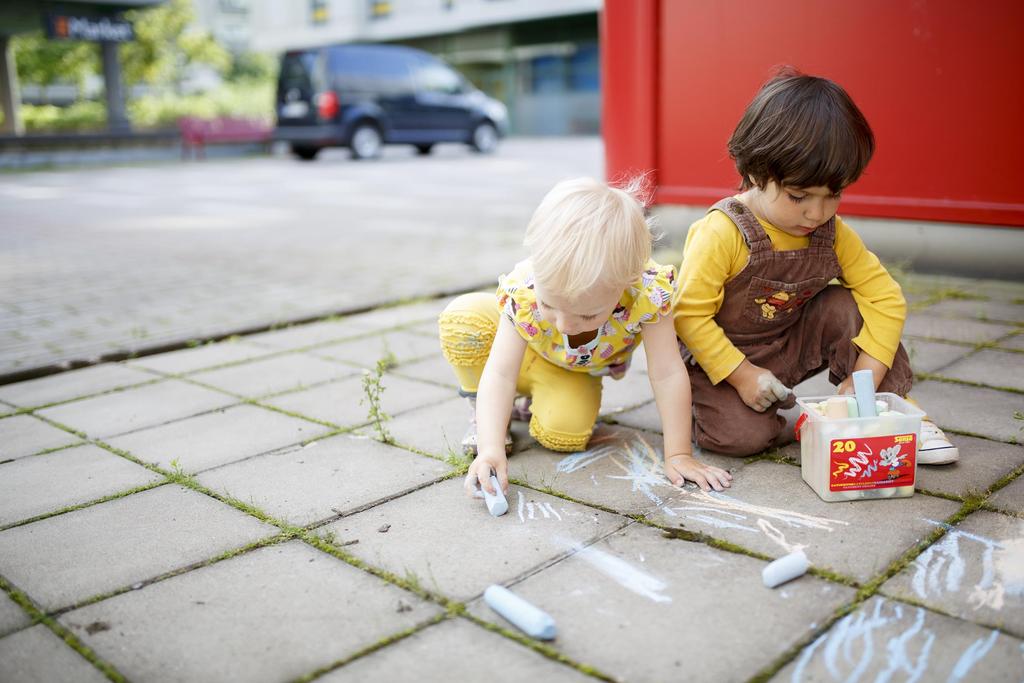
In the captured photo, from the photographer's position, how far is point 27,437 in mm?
2910

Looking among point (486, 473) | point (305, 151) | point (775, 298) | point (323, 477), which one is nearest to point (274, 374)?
point (323, 477)

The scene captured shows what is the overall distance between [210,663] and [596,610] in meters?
A: 0.71

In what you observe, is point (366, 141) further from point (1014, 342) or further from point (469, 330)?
point (469, 330)

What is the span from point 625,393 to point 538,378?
0.60m

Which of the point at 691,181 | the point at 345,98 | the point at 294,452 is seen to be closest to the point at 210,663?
the point at 294,452

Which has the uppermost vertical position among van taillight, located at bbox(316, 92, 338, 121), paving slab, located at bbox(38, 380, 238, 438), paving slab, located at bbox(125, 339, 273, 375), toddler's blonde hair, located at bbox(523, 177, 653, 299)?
van taillight, located at bbox(316, 92, 338, 121)

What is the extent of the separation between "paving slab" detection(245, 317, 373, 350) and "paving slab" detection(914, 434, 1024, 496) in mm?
2602

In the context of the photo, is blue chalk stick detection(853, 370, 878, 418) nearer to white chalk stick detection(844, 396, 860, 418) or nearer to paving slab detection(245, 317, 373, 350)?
white chalk stick detection(844, 396, 860, 418)

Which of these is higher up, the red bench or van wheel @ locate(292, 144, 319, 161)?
the red bench

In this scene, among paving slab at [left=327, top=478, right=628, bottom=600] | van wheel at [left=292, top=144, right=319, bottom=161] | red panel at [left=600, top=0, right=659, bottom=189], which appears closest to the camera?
paving slab at [left=327, top=478, right=628, bottom=600]

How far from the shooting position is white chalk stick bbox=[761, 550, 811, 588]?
178 centimetres

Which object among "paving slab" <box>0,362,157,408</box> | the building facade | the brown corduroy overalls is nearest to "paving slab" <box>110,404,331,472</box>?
"paving slab" <box>0,362,157,408</box>

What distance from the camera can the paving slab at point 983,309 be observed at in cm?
401

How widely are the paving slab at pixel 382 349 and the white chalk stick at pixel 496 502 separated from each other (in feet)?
4.96
